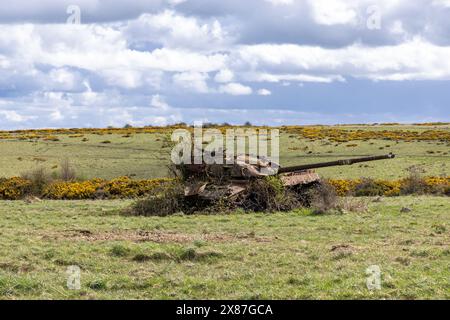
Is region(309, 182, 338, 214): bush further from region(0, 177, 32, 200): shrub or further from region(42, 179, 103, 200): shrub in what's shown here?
region(0, 177, 32, 200): shrub

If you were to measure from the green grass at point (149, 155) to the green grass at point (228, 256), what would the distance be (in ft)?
65.5

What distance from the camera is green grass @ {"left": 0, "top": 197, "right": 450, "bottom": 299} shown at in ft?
38.1

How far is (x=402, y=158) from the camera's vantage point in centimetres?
4881

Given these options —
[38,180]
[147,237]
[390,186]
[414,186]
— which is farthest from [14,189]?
[147,237]

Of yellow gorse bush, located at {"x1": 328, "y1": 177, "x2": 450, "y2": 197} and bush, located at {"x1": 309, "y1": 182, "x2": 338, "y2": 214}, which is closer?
bush, located at {"x1": 309, "y1": 182, "x2": 338, "y2": 214}

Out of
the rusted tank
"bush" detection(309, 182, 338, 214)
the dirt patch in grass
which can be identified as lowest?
the dirt patch in grass

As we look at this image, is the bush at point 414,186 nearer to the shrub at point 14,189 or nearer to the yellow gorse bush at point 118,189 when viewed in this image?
the yellow gorse bush at point 118,189

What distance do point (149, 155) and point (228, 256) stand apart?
39.9 metres

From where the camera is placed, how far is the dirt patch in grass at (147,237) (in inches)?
696

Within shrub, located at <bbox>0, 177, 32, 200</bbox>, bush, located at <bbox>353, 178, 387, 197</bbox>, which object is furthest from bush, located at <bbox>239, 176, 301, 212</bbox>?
shrub, located at <bbox>0, 177, 32, 200</bbox>

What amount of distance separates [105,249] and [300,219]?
8444 millimetres

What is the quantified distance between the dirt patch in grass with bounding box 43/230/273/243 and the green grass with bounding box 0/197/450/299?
0.03 metres
